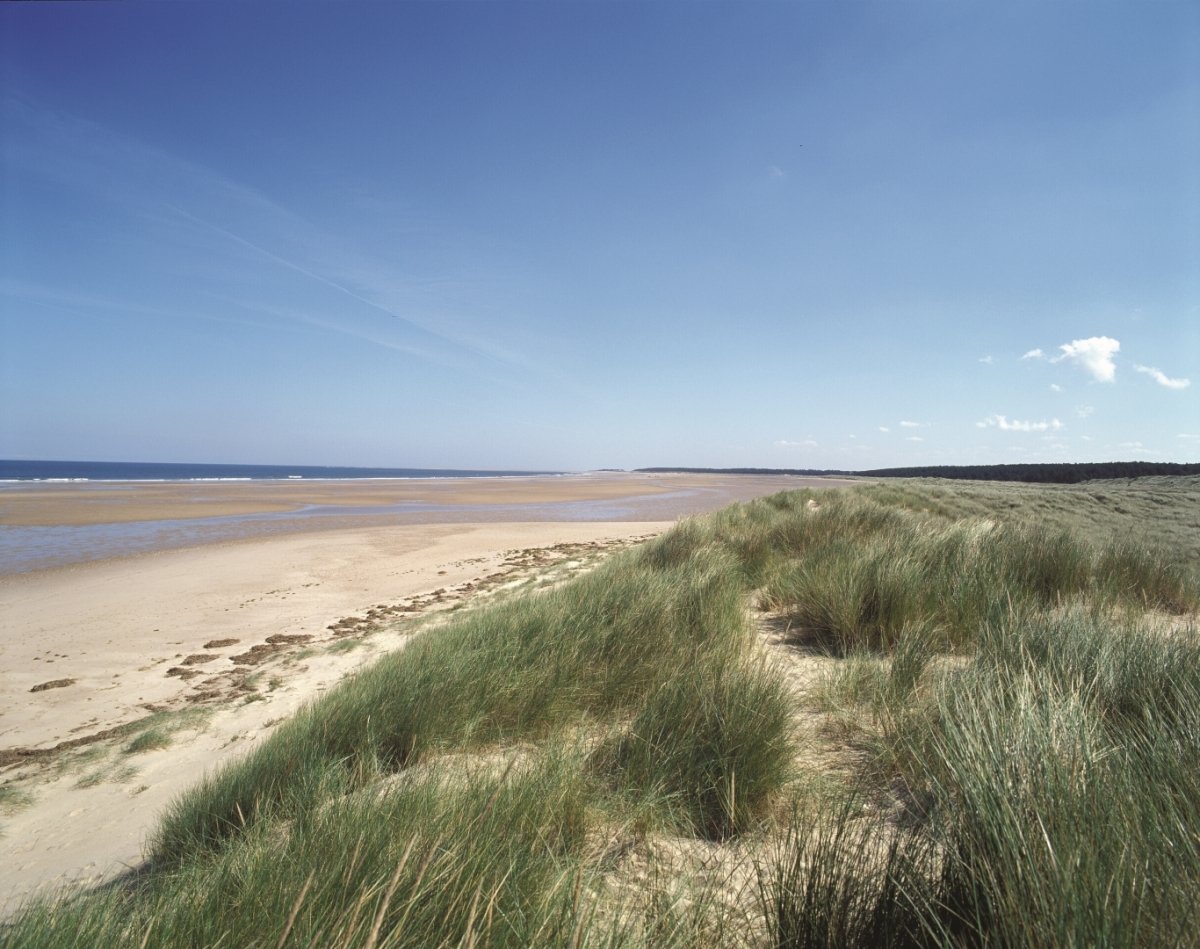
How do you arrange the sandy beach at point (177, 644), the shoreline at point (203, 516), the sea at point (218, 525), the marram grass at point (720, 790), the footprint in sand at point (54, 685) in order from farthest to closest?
1. the shoreline at point (203, 516)
2. the sea at point (218, 525)
3. the footprint in sand at point (54, 685)
4. the sandy beach at point (177, 644)
5. the marram grass at point (720, 790)

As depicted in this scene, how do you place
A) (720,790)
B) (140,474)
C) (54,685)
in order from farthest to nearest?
(140,474) → (54,685) → (720,790)

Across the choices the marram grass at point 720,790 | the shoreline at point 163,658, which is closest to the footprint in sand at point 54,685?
the shoreline at point 163,658

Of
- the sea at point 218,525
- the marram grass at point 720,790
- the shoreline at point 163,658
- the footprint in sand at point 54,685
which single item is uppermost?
the marram grass at point 720,790

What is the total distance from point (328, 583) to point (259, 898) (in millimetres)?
10583

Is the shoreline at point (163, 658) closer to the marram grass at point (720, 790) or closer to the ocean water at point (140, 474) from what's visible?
the marram grass at point (720, 790)

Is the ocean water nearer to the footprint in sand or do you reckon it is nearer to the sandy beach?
the sandy beach

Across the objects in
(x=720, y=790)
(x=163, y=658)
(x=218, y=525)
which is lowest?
(x=163, y=658)

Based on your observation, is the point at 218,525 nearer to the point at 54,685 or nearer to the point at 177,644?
the point at 177,644

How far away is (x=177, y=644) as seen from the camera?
289 inches

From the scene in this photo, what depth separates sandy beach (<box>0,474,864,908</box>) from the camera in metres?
3.68

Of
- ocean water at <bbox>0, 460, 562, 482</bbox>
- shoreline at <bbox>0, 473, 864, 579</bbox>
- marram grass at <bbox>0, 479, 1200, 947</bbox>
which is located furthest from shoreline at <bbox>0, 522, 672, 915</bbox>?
ocean water at <bbox>0, 460, 562, 482</bbox>

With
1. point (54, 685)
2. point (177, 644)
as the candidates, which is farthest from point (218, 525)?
point (54, 685)

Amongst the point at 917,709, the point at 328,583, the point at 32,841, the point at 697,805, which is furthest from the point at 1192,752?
the point at 328,583

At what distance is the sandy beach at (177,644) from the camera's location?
368 centimetres
